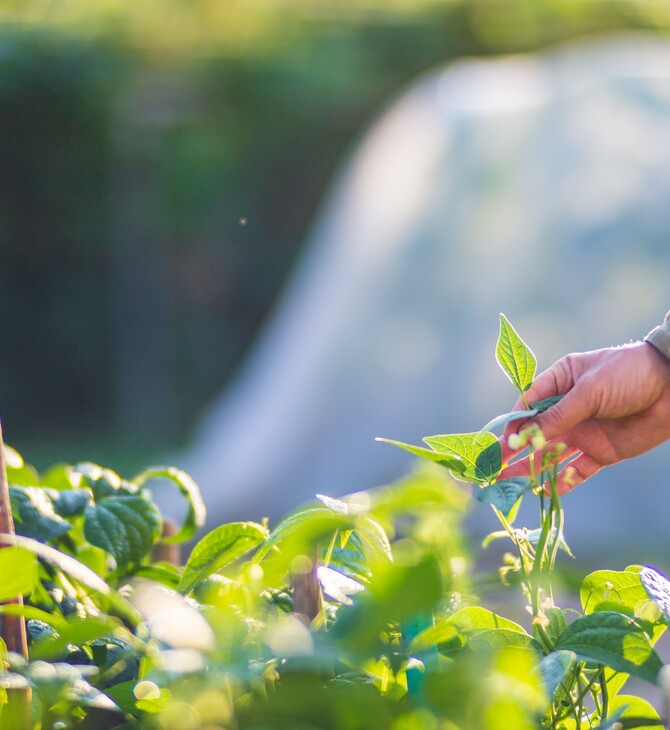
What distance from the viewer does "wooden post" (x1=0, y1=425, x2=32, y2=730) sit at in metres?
0.40

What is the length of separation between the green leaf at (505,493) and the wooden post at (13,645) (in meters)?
0.23

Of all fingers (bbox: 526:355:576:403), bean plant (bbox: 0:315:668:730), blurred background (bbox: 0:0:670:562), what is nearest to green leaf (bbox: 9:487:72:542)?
bean plant (bbox: 0:315:668:730)

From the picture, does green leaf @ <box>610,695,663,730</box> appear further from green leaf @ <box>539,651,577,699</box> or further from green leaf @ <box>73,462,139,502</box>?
green leaf @ <box>73,462,139,502</box>

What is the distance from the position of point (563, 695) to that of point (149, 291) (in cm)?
690

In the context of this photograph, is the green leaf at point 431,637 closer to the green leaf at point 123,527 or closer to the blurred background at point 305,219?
the green leaf at point 123,527

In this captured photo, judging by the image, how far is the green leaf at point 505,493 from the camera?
50 cm

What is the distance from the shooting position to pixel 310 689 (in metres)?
0.40

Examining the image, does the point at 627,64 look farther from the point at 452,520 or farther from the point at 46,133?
the point at 452,520

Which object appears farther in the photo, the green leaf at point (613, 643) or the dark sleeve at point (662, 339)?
the dark sleeve at point (662, 339)

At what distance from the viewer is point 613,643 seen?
1.60 feet

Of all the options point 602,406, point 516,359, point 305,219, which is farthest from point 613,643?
point 305,219

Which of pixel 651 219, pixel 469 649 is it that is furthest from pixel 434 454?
pixel 651 219

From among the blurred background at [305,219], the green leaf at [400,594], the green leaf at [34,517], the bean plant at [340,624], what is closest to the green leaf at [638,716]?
the bean plant at [340,624]

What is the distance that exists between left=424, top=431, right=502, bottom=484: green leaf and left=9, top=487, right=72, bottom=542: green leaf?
26 centimetres
